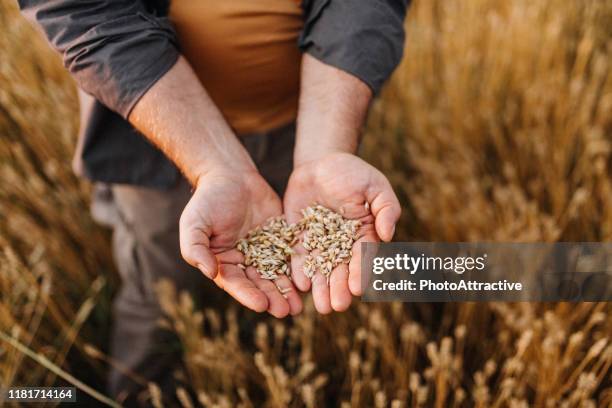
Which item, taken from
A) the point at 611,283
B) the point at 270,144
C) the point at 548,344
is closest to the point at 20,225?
the point at 270,144

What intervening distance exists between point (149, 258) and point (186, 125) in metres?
0.64

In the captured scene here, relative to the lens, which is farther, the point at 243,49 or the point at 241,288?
the point at 243,49

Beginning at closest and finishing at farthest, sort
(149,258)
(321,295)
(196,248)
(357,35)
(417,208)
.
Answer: (196,248)
(321,295)
(357,35)
(149,258)
(417,208)

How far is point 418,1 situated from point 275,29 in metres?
1.47

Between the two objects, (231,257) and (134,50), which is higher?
(134,50)

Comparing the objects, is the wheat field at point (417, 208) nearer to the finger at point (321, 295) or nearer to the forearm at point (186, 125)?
the finger at point (321, 295)

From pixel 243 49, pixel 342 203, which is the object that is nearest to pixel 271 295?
pixel 342 203

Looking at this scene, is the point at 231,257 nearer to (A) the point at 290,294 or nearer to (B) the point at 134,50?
(A) the point at 290,294

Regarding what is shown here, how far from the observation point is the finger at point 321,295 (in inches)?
48.1

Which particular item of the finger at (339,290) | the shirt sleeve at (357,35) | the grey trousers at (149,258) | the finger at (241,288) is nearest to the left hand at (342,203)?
the finger at (339,290)

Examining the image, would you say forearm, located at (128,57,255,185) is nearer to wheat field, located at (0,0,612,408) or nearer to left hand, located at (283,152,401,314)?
left hand, located at (283,152,401,314)

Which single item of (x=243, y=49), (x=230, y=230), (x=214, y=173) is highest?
(x=243, y=49)

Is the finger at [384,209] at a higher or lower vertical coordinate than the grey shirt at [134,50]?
lower

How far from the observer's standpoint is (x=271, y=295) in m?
1.24
